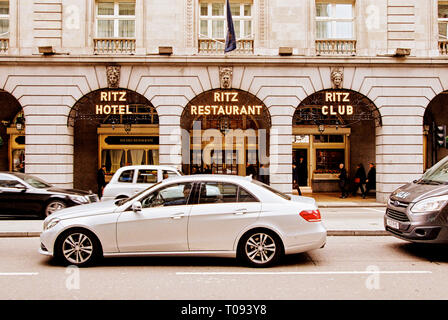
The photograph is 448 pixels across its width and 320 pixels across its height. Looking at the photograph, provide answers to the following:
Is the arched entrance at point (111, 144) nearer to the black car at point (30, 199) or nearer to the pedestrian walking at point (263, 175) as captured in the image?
the pedestrian walking at point (263, 175)

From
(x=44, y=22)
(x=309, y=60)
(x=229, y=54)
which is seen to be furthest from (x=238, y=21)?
(x=44, y=22)

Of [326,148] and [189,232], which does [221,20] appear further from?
[189,232]

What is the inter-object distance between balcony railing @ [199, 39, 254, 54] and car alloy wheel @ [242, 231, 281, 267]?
40.2 feet

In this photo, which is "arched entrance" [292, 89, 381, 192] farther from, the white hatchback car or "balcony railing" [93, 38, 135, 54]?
the white hatchback car

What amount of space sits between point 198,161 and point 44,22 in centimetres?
1018

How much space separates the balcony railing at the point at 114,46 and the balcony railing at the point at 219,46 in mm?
3153

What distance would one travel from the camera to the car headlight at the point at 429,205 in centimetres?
632

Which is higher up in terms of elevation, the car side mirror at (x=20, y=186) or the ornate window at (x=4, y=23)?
the ornate window at (x=4, y=23)

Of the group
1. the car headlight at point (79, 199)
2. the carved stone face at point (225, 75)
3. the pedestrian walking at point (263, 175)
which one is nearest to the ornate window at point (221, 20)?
the carved stone face at point (225, 75)

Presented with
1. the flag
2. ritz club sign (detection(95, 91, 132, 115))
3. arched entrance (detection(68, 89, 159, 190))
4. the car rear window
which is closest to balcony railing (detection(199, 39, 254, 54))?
the flag

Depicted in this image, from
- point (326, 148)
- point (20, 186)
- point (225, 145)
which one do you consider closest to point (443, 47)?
point (326, 148)

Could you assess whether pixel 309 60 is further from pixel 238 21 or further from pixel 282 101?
pixel 238 21

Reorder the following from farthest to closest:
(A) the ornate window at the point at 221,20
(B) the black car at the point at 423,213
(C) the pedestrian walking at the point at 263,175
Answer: (C) the pedestrian walking at the point at 263,175 → (A) the ornate window at the point at 221,20 → (B) the black car at the point at 423,213

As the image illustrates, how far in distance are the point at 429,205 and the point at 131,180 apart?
8358mm
